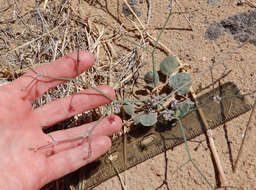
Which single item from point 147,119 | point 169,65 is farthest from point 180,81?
point 147,119

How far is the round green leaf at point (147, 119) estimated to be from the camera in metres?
1.62

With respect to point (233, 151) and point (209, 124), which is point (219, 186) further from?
point (209, 124)

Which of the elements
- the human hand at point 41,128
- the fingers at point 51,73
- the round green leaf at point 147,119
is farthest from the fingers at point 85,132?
the fingers at point 51,73

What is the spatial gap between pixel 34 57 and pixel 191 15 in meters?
1.00

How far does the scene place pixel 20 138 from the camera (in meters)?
1.55

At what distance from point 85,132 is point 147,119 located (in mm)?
334

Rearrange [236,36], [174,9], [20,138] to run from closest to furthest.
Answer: [20,138] < [236,36] < [174,9]

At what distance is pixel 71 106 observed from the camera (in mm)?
1621

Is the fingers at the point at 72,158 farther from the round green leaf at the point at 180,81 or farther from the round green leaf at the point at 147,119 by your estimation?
the round green leaf at the point at 180,81

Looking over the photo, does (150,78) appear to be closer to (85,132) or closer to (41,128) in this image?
(85,132)

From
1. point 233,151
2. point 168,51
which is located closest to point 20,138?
point 168,51

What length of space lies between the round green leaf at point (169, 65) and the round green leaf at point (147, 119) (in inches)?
9.9

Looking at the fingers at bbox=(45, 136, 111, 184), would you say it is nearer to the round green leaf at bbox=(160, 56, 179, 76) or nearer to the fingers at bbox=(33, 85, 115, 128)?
the fingers at bbox=(33, 85, 115, 128)

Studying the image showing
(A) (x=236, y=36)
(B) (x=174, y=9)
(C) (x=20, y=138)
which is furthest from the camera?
(B) (x=174, y=9)
